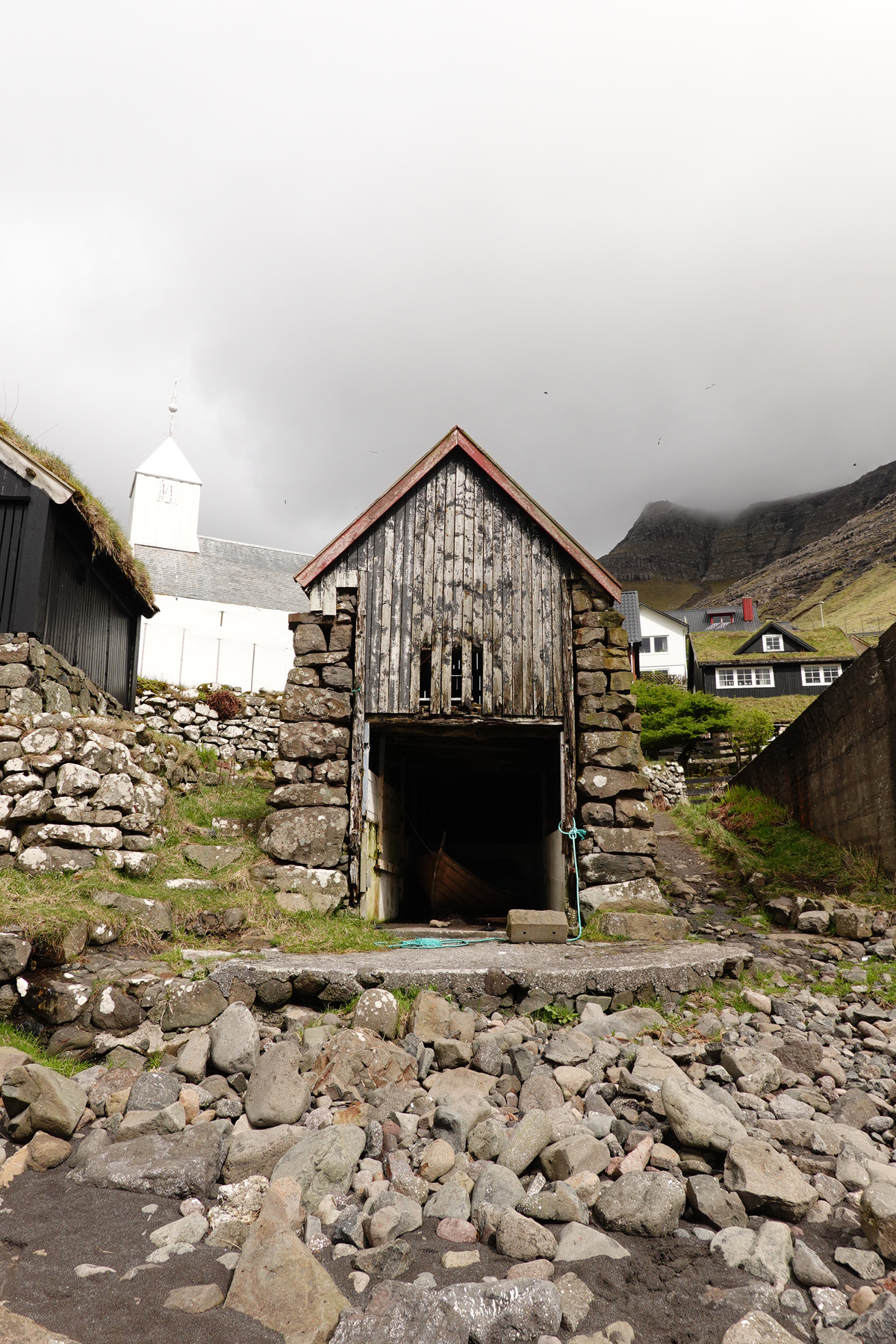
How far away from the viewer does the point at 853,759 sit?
1098cm

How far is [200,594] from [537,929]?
921 inches

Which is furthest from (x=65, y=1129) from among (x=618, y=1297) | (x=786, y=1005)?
(x=786, y=1005)

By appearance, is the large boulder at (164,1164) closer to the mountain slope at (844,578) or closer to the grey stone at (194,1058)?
the grey stone at (194,1058)

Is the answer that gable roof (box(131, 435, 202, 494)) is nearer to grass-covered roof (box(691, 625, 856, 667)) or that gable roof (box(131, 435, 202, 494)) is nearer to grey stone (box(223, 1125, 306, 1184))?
grass-covered roof (box(691, 625, 856, 667))

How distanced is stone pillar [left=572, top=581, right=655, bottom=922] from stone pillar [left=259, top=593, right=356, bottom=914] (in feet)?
9.70

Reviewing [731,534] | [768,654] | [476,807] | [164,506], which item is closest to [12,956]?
[476,807]

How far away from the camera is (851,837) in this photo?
36.4 feet

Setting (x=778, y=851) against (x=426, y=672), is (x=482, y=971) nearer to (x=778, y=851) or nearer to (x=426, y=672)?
(x=426, y=672)

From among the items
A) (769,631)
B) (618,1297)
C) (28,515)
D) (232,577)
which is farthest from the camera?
(769,631)

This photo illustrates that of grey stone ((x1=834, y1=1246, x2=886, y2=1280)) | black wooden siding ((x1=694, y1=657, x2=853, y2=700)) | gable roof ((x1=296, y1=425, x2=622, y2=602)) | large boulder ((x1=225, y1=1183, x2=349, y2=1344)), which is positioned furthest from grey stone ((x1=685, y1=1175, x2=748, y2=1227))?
black wooden siding ((x1=694, y1=657, x2=853, y2=700))

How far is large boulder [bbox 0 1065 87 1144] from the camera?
4457mm

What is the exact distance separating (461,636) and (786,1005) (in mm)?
5737

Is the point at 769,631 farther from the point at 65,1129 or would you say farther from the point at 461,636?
the point at 65,1129

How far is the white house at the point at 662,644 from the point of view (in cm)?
4800
